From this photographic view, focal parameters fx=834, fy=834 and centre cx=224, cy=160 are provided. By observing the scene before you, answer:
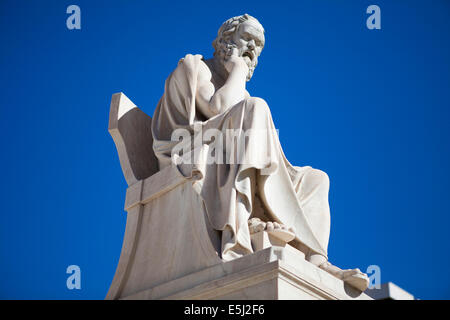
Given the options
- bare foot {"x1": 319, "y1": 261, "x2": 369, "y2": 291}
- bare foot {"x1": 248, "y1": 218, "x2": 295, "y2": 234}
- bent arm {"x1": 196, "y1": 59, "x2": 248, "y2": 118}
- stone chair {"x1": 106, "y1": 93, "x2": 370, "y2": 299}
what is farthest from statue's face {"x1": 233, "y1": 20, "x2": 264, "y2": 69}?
bare foot {"x1": 319, "y1": 261, "x2": 369, "y2": 291}

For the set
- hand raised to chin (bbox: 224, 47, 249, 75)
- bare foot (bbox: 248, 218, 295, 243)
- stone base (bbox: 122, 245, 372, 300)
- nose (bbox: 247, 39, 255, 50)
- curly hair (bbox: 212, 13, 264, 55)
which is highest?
curly hair (bbox: 212, 13, 264, 55)

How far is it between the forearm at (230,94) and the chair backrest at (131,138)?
3.43ft

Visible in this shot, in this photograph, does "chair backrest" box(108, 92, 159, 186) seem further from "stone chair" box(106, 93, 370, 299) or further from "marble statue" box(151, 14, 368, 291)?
"marble statue" box(151, 14, 368, 291)

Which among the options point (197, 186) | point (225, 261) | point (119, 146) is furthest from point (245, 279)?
point (119, 146)

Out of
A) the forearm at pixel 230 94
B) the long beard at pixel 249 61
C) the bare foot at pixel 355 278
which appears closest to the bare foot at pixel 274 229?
the bare foot at pixel 355 278

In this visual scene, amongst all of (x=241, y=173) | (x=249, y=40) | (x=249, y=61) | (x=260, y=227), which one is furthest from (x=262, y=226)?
(x=249, y=40)

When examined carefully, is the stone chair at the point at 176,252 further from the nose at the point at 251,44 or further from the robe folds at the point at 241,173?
the nose at the point at 251,44

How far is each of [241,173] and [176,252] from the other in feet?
2.85

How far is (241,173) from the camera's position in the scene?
691 centimetres

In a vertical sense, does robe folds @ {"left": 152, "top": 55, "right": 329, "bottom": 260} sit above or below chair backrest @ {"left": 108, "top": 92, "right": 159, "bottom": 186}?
below

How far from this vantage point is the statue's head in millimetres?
8375

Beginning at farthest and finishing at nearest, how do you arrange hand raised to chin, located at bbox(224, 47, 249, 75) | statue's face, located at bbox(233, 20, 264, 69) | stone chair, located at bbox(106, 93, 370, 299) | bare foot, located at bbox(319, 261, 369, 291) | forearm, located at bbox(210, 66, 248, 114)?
statue's face, located at bbox(233, 20, 264, 69) < hand raised to chin, located at bbox(224, 47, 249, 75) < forearm, located at bbox(210, 66, 248, 114) < bare foot, located at bbox(319, 261, 369, 291) < stone chair, located at bbox(106, 93, 370, 299)

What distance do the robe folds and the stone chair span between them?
6.5 inches
